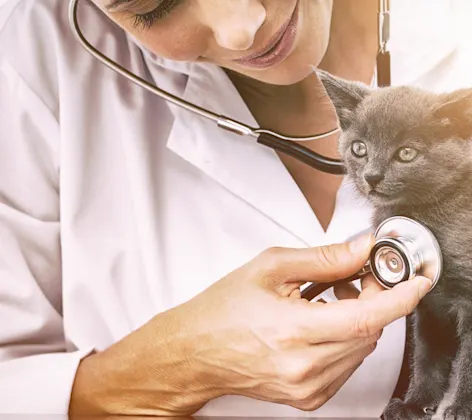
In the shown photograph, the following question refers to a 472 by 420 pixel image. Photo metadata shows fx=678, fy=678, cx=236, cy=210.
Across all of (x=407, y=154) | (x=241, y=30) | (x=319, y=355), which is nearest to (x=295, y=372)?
(x=319, y=355)

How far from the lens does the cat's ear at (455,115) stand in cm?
65

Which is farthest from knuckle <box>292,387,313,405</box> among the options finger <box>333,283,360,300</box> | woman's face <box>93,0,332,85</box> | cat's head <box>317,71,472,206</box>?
woman's face <box>93,0,332,85</box>

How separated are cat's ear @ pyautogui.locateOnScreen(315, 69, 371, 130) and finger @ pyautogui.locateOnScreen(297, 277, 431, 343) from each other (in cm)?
18

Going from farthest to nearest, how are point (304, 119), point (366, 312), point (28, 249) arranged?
point (28, 249) < point (304, 119) < point (366, 312)

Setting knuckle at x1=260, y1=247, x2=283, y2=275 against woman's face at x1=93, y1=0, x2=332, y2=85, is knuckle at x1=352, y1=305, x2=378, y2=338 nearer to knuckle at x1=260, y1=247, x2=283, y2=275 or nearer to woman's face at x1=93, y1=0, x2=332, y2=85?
knuckle at x1=260, y1=247, x2=283, y2=275

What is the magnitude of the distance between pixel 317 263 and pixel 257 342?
0.35ft

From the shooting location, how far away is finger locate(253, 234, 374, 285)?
2.21ft

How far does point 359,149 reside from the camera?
2.30 feet

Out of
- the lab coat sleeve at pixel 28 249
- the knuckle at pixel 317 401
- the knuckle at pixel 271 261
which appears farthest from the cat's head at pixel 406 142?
the lab coat sleeve at pixel 28 249

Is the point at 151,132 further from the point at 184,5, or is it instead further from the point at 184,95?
the point at 184,5

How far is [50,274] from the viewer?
873 millimetres

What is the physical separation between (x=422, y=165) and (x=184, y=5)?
0.30m

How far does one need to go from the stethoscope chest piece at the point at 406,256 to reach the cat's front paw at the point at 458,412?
0.14 m

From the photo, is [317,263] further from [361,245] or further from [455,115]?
[455,115]
